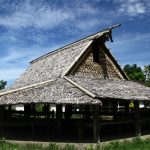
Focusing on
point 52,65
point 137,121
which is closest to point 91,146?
point 137,121

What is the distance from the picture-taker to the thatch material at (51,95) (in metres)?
15.5

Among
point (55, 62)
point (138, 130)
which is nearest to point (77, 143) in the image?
point (138, 130)

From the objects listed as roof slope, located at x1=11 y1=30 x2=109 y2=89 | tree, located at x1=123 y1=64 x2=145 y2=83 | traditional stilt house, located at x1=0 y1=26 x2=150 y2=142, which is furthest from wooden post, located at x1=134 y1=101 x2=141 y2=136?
tree, located at x1=123 y1=64 x2=145 y2=83

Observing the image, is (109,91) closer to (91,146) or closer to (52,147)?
(91,146)

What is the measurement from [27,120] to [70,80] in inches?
142

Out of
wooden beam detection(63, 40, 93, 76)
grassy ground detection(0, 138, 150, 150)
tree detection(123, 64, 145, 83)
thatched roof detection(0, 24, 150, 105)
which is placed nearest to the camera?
grassy ground detection(0, 138, 150, 150)

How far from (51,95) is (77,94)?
4.49 feet

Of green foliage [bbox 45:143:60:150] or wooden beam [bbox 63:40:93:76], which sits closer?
green foliage [bbox 45:143:60:150]

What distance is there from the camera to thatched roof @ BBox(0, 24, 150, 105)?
16248mm

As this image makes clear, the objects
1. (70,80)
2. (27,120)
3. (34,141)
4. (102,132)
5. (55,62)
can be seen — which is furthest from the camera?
(55,62)

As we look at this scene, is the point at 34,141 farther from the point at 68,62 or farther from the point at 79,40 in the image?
the point at 79,40

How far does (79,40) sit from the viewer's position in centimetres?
2366

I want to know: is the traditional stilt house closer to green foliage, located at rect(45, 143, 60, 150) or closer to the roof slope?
the roof slope

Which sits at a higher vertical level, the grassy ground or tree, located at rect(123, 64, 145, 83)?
tree, located at rect(123, 64, 145, 83)
